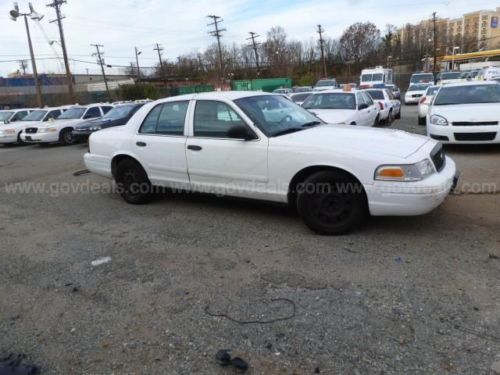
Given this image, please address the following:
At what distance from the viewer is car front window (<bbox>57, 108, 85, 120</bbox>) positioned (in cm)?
1677

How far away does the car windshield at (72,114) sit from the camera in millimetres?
16766

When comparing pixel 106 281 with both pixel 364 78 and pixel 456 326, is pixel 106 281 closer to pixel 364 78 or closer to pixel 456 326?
pixel 456 326

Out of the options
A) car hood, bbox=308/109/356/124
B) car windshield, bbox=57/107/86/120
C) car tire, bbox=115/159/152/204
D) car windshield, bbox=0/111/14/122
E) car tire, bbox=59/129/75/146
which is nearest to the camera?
car tire, bbox=115/159/152/204

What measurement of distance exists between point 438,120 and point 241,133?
19.0 ft

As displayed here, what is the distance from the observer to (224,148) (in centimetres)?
483

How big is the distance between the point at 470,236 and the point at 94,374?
367 centimetres

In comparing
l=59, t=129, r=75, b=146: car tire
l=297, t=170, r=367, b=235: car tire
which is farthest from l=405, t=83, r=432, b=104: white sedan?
l=297, t=170, r=367, b=235: car tire

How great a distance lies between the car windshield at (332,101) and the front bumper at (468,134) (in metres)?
2.57

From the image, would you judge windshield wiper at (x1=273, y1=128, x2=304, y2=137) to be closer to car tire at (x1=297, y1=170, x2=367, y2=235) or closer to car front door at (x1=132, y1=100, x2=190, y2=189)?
car tire at (x1=297, y1=170, x2=367, y2=235)

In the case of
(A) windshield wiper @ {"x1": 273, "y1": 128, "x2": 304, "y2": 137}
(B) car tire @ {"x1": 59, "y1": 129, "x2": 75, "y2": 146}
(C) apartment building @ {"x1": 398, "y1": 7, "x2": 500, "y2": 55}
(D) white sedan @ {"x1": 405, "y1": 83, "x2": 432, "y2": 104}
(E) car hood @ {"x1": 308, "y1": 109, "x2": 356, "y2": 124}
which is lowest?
(D) white sedan @ {"x1": 405, "y1": 83, "x2": 432, "y2": 104}

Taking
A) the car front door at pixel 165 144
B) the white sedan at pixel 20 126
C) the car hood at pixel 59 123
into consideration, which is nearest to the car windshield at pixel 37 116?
the white sedan at pixel 20 126

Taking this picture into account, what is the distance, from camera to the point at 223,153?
484cm

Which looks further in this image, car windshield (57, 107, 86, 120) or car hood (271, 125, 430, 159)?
car windshield (57, 107, 86, 120)

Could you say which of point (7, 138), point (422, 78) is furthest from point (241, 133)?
point (422, 78)
